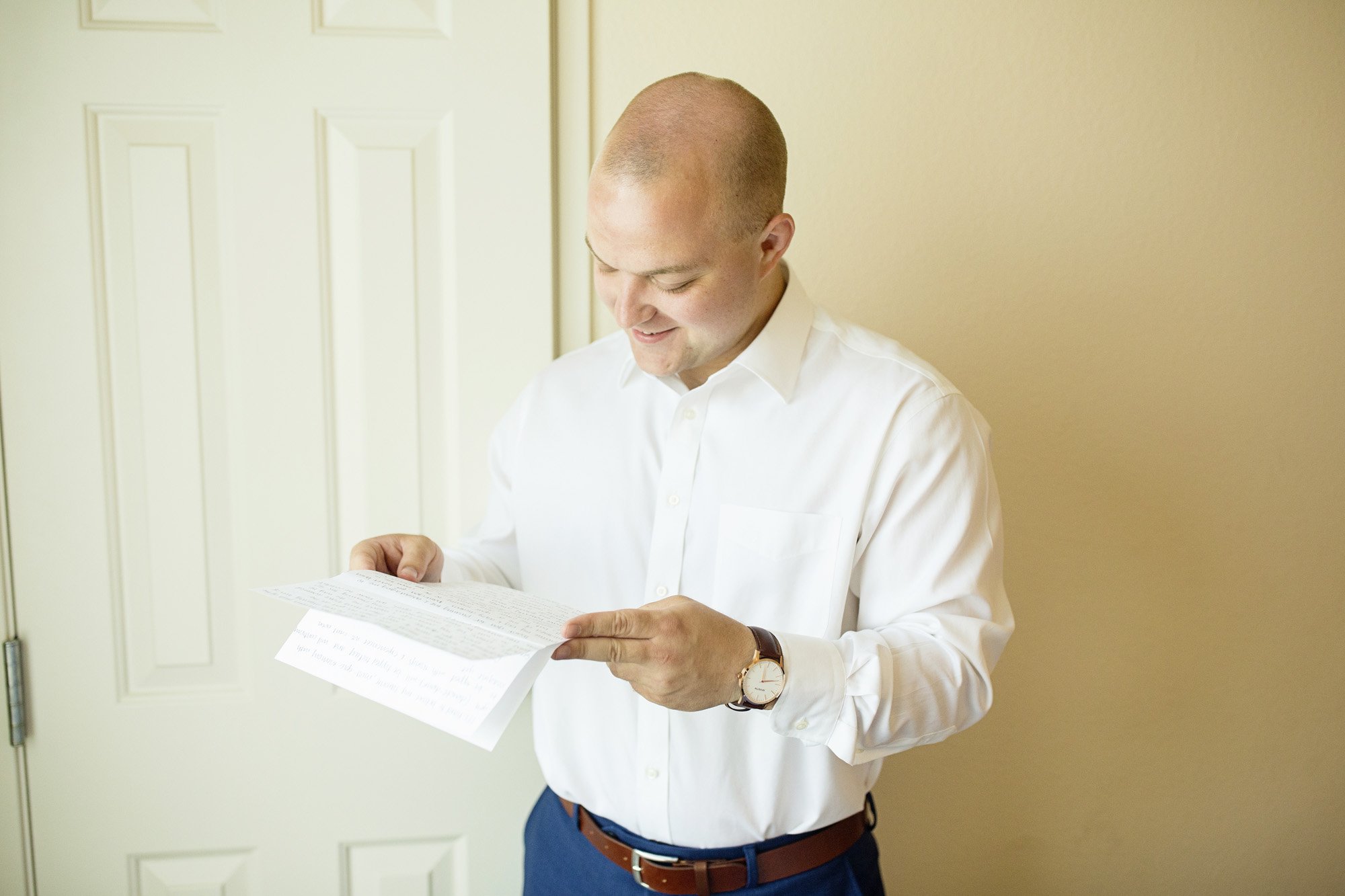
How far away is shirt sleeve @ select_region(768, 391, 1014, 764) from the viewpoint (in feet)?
3.27

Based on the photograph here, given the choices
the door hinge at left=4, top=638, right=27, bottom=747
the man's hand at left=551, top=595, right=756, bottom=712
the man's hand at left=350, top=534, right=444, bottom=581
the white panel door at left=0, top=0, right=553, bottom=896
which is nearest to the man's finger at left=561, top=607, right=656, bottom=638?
the man's hand at left=551, top=595, right=756, bottom=712

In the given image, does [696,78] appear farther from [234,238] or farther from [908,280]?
[234,238]

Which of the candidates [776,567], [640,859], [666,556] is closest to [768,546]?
[776,567]

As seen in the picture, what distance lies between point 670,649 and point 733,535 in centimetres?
34

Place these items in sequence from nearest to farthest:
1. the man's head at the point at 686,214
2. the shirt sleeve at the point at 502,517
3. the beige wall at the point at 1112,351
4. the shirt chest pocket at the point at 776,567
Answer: the man's head at the point at 686,214, the shirt chest pocket at the point at 776,567, the shirt sleeve at the point at 502,517, the beige wall at the point at 1112,351

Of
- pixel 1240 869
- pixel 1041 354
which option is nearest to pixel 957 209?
pixel 1041 354

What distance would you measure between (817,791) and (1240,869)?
114 cm

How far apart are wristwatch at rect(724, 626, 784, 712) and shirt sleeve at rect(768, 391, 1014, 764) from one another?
12 millimetres

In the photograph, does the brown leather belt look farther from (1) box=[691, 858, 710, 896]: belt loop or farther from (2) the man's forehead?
(2) the man's forehead

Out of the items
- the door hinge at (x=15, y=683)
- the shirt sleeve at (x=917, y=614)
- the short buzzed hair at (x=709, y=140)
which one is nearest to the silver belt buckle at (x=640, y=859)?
the shirt sleeve at (x=917, y=614)

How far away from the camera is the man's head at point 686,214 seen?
1.04 meters

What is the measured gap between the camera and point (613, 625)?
858mm

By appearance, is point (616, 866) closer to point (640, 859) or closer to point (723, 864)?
point (640, 859)

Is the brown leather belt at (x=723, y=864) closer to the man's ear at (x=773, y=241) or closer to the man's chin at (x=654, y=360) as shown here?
the man's chin at (x=654, y=360)
